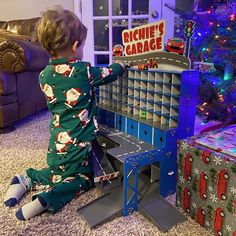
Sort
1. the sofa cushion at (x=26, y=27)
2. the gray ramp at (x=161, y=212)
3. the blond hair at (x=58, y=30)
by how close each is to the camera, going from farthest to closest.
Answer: the sofa cushion at (x=26, y=27)
the blond hair at (x=58, y=30)
the gray ramp at (x=161, y=212)

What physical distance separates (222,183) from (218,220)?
115 mm

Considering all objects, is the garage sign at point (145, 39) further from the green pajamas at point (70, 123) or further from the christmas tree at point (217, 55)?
the christmas tree at point (217, 55)

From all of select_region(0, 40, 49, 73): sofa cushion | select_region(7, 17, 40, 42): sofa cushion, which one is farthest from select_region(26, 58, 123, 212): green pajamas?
select_region(7, 17, 40, 42): sofa cushion

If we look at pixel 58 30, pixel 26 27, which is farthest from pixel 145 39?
pixel 26 27

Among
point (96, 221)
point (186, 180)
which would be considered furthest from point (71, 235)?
point (186, 180)

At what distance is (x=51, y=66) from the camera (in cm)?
95

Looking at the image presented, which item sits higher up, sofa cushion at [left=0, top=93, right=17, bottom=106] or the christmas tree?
the christmas tree

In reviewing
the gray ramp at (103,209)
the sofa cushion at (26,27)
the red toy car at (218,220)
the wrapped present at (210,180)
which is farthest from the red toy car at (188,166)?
the sofa cushion at (26,27)

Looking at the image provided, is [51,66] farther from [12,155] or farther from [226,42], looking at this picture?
[226,42]

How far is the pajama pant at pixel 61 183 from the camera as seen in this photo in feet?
2.86

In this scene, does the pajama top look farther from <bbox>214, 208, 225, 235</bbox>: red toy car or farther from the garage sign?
<bbox>214, 208, 225, 235</bbox>: red toy car

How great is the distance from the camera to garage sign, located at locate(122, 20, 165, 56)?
0.96 metres

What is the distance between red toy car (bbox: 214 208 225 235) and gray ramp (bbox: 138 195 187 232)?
0.10m

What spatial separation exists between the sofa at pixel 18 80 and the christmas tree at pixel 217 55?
909 millimetres
